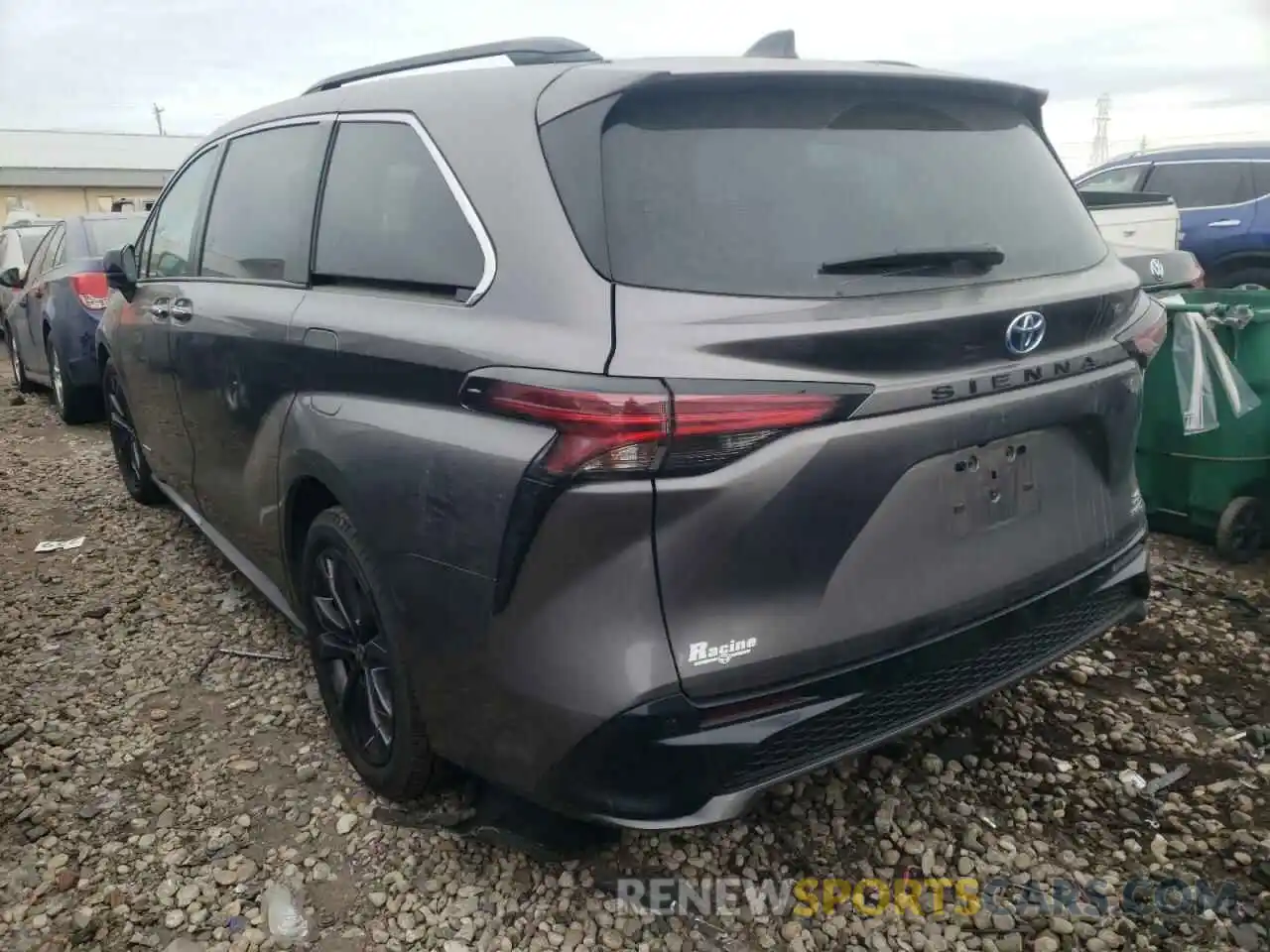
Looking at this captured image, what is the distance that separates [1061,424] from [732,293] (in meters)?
0.86

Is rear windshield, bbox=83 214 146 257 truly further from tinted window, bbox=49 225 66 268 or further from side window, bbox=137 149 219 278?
side window, bbox=137 149 219 278

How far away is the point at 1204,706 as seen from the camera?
122 inches

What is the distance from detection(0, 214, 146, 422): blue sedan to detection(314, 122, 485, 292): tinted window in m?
4.92

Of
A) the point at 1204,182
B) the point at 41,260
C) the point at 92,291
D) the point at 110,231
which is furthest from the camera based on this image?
the point at 1204,182

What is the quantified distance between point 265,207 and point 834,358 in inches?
82.7

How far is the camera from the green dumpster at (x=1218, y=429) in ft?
13.2

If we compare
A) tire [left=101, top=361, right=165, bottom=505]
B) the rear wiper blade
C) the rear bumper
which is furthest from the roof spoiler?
tire [left=101, top=361, right=165, bottom=505]

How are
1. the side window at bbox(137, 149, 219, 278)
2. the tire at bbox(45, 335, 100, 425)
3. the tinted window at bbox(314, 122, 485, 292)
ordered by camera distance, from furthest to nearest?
the tire at bbox(45, 335, 100, 425) < the side window at bbox(137, 149, 219, 278) < the tinted window at bbox(314, 122, 485, 292)

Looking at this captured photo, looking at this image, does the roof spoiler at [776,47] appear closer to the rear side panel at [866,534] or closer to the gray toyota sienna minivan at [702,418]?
the gray toyota sienna minivan at [702,418]

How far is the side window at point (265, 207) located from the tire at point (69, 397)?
4.41m

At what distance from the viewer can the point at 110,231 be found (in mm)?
7719

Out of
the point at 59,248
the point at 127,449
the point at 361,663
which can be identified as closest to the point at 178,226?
the point at 127,449

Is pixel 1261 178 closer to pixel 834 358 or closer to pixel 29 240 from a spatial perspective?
pixel 834 358

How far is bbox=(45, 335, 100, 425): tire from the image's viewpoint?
732 centimetres
